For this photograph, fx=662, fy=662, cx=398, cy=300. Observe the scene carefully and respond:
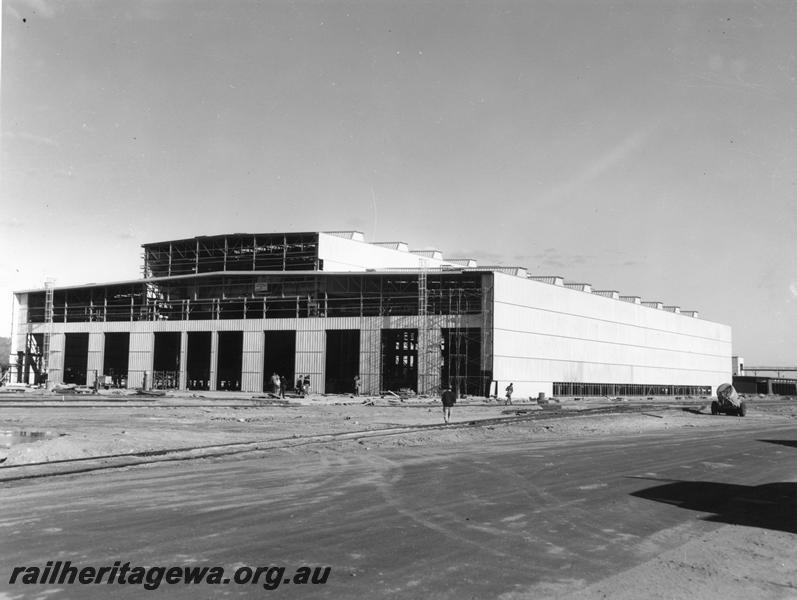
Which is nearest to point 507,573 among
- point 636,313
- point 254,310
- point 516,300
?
point 516,300

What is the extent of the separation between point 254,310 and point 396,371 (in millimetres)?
16210

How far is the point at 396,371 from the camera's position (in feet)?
232

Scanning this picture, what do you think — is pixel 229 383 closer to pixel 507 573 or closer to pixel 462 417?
pixel 462 417

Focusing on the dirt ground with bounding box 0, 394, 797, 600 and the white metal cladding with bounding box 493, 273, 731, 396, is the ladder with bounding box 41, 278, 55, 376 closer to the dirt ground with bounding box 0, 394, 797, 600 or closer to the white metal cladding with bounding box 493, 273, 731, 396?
the dirt ground with bounding box 0, 394, 797, 600

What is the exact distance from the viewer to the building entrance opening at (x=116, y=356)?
76062mm

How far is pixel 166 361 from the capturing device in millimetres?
73688

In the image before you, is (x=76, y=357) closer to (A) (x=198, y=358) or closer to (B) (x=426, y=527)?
(A) (x=198, y=358)

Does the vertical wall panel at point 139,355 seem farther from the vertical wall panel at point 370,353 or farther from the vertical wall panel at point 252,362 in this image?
the vertical wall panel at point 370,353

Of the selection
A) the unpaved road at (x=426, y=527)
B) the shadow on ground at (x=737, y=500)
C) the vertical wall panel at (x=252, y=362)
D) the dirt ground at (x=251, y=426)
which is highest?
the vertical wall panel at (x=252, y=362)

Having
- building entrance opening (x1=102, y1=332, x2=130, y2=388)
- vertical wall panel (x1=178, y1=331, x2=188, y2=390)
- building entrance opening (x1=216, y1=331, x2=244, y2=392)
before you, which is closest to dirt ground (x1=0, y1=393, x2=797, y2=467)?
→ vertical wall panel (x1=178, y1=331, x2=188, y2=390)

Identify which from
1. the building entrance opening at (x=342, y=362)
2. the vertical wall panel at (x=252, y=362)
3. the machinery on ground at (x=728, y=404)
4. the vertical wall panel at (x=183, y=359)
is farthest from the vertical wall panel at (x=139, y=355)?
the machinery on ground at (x=728, y=404)

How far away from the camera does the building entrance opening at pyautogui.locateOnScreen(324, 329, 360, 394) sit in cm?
6975

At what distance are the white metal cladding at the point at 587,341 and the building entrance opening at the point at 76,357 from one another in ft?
158

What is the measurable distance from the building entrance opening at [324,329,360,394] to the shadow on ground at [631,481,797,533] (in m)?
54.4
